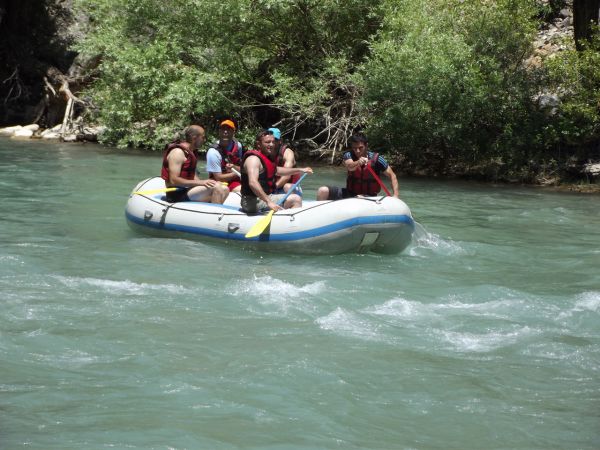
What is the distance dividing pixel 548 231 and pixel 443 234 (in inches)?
56.1

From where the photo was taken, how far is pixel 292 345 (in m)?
5.06

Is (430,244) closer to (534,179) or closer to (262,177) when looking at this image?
(262,177)

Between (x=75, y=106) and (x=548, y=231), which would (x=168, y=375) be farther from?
(x=75, y=106)

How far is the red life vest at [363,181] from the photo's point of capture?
8156 millimetres

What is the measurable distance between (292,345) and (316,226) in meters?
2.58

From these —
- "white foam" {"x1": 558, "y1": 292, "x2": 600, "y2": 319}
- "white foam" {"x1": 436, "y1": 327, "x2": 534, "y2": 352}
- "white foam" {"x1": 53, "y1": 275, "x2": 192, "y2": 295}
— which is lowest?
"white foam" {"x1": 53, "y1": 275, "x2": 192, "y2": 295}

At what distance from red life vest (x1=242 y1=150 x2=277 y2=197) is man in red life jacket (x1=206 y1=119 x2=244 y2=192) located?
0.75 meters

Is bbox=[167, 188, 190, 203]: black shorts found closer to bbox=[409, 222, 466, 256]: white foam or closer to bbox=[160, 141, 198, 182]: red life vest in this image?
bbox=[160, 141, 198, 182]: red life vest

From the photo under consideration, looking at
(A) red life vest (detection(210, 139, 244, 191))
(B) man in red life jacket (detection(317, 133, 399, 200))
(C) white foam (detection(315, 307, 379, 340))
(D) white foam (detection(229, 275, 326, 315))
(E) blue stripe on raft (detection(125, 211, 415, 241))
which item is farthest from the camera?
(A) red life vest (detection(210, 139, 244, 191))

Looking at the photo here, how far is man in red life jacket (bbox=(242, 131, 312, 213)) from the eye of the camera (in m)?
7.78

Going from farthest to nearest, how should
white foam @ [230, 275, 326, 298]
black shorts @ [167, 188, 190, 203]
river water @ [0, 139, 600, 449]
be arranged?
black shorts @ [167, 188, 190, 203], white foam @ [230, 275, 326, 298], river water @ [0, 139, 600, 449]

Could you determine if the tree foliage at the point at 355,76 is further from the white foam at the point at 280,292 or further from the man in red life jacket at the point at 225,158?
the white foam at the point at 280,292

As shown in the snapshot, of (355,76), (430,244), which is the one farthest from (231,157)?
(355,76)

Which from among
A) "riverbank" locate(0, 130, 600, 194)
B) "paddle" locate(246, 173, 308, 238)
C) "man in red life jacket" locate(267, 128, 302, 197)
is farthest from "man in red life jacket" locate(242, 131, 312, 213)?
"riverbank" locate(0, 130, 600, 194)
